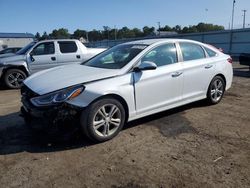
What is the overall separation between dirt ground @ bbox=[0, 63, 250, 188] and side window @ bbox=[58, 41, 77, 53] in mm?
5333

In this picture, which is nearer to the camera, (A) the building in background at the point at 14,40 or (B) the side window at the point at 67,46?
(B) the side window at the point at 67,46

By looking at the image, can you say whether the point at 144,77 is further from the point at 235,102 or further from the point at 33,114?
the point at 235,102

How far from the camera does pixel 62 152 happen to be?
4141mm

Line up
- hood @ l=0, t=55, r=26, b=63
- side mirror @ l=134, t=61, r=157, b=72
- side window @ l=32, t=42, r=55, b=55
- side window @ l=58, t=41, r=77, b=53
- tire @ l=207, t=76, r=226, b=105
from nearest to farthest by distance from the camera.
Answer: side mirror @ l=134, t=61, r=157, b=72 < tire @ l=207, t=76, r=226, b=105 < hood @ l=0, t=55, r=26, b=63 < side window @ l=32, t=42, r=55, b=55 < side window @ l=58, t=41, r=77, b=53

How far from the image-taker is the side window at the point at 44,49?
32.8 feet

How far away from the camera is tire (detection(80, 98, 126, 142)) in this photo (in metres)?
4.18

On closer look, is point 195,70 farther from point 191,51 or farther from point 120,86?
point 120,86

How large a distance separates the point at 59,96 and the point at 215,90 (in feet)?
12.3

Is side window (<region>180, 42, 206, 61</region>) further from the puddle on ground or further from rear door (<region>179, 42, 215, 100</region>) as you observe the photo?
the puddle on ground

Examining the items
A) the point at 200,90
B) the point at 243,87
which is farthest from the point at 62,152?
the point at 243,87

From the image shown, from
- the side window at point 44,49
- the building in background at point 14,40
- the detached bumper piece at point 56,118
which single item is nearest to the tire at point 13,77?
the side window at point 44,49

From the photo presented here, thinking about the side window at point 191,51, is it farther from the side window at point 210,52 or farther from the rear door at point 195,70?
the side window at point 210,52

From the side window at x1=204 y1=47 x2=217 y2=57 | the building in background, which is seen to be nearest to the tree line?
the building in background

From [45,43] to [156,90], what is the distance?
6446 millimetres
